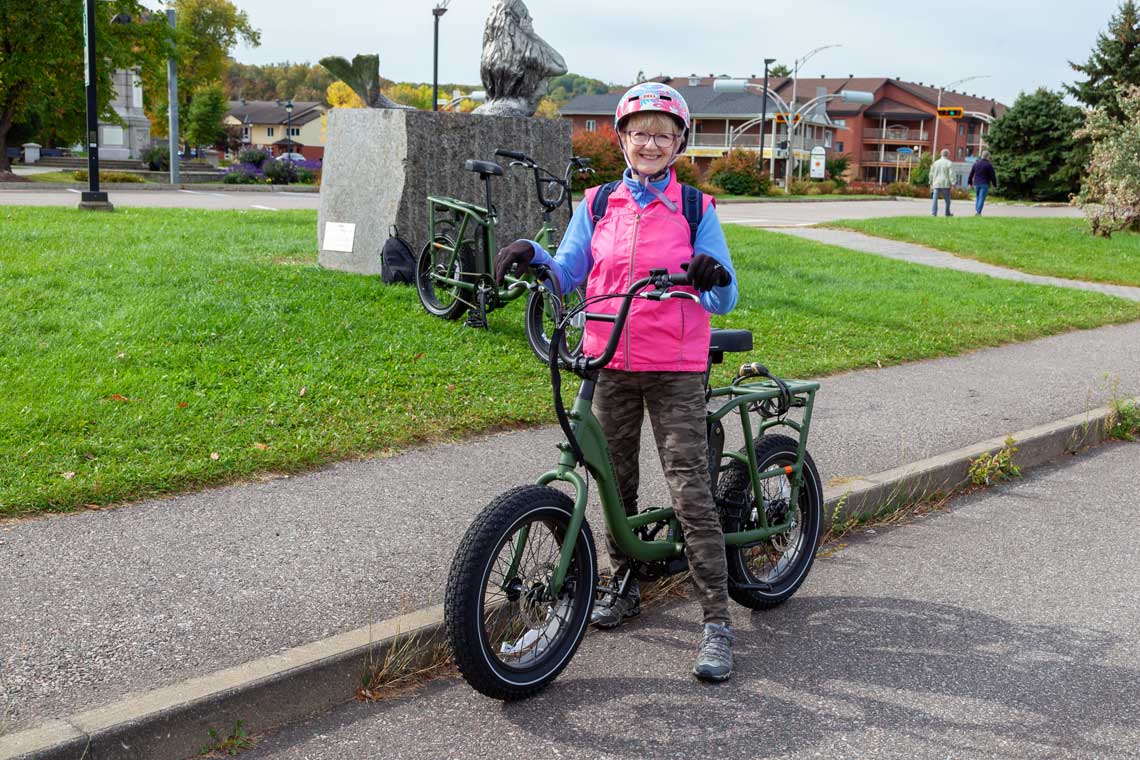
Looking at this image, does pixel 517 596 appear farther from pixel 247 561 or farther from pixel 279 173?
pixel 279 173

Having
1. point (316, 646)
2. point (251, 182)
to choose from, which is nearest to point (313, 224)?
point (316, 646)

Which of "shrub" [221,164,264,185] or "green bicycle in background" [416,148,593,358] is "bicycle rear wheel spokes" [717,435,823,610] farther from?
"shrub" [221,164,264,185]

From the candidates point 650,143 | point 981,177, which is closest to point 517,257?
point 650,143

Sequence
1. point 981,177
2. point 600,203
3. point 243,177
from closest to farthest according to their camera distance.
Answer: point 600,203, point 981,177, point 243,177

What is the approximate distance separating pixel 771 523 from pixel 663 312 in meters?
1.14

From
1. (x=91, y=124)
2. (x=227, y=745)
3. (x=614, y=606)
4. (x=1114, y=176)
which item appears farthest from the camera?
(x=1114, y=176)

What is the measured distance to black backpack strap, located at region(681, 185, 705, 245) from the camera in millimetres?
3828

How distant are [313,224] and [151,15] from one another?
25813mm

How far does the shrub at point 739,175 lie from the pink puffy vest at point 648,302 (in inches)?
1575

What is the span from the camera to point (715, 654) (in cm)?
384

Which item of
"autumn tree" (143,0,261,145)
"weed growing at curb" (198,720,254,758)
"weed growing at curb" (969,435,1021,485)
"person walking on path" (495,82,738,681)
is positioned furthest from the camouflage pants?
"autumn tree" (143,0,261,145)

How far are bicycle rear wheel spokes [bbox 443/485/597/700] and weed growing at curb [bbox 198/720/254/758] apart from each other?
656 millimetres

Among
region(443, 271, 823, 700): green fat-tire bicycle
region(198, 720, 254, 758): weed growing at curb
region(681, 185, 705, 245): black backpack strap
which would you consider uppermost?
Answer: region(681, 185, 705, 245): black backpack strap

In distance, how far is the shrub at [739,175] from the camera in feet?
141
